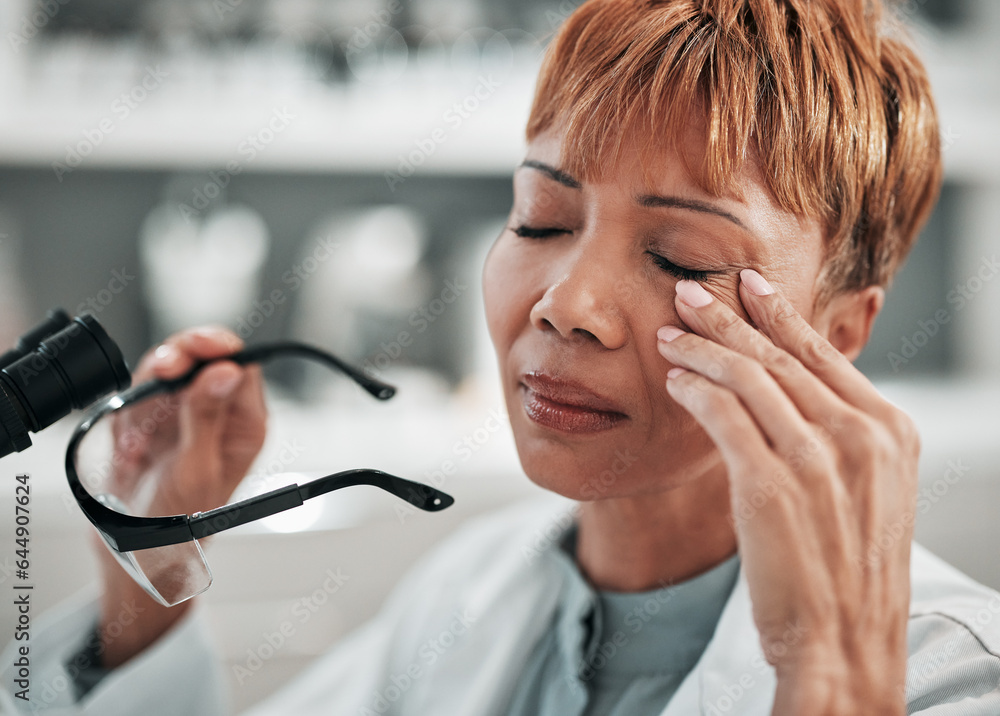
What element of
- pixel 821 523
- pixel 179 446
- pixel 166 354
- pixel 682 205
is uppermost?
pixel 682 205

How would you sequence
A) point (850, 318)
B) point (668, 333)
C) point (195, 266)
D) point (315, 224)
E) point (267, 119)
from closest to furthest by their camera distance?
point (668, 333) → point (850, 318) → point (267, 119) → point (195, 266) → point (315, 224)

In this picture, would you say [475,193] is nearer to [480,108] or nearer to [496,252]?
[480,108]

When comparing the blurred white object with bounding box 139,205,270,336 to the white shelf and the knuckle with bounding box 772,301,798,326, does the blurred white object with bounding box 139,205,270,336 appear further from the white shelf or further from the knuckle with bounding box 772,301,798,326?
the knuckle with bounding box 772,301,798,326

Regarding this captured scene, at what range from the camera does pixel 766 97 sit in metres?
0.53

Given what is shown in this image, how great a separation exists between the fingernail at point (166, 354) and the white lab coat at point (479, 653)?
26 cm

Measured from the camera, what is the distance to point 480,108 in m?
1.41

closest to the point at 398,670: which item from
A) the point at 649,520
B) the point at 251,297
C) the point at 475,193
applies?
the point at 649,520

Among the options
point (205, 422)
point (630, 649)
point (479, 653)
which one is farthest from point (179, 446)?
point (630, 649)

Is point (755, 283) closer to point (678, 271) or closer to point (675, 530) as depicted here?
point (678, 271)

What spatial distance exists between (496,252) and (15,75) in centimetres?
110

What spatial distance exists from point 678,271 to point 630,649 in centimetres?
34

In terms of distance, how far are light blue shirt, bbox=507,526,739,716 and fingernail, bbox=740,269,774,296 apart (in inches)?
10.7

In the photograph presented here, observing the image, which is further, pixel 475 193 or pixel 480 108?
pixel 475 193

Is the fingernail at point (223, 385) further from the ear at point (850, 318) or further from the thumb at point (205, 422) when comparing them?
the ear at point (850, 318)
